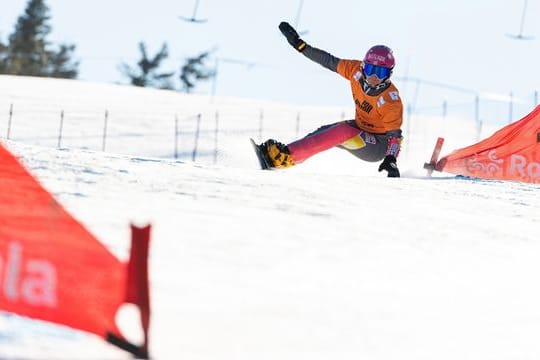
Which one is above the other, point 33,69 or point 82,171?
point 33,69

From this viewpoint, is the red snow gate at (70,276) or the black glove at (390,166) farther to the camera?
the black glove at (390,166)

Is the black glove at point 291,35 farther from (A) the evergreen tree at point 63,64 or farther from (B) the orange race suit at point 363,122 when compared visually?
(A) the evergreen tree at point 63,64

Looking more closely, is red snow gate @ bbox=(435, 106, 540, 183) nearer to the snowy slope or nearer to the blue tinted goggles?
the blue tinted goggles

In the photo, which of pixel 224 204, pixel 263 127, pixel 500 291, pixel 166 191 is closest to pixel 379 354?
pixel 500 291

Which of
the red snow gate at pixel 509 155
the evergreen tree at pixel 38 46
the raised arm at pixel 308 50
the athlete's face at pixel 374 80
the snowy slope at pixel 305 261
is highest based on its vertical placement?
the evergreen tree at pixel 38 46

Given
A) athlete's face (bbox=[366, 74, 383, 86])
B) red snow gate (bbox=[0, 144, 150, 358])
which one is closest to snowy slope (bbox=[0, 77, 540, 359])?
red snow gate (bbox=[0, 144, 150, 358])

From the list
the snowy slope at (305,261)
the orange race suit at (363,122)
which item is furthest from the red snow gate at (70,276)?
the orange race suit at (363,122)

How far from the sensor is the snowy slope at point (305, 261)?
3531mm

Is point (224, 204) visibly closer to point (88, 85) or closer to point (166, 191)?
point (166, 191)

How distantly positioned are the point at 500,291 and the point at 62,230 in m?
2.29

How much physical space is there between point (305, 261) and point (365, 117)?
521 cm

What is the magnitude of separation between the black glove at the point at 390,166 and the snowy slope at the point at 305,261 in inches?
41.4

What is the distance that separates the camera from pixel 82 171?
6.29m

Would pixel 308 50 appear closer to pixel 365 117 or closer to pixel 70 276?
pixel 365 117
